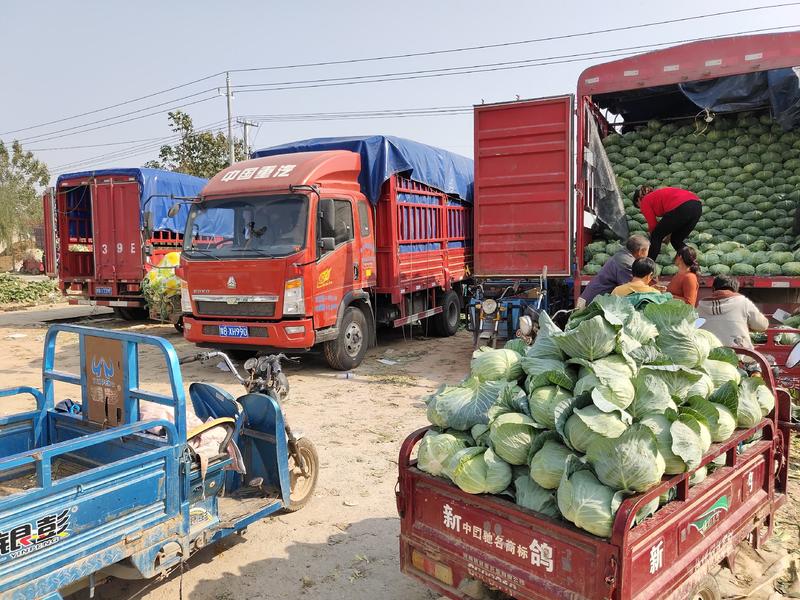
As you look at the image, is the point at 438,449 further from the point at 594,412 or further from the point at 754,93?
the point at 754,93

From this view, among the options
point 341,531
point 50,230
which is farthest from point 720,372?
point 50,230

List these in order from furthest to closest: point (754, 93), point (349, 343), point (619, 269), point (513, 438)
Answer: point (349, 343) < point (754, 93) < point (619, 269) < point (513, 438)

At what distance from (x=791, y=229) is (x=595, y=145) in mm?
2478

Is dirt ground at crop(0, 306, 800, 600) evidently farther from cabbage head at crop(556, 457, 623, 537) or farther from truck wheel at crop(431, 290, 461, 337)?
truck wheel at crop(431, 290, 461, 337)

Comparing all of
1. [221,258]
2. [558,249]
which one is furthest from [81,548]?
[558,249]

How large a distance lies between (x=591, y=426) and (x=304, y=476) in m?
2.55

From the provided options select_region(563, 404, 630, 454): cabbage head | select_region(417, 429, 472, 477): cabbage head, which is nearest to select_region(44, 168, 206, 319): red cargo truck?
select_region(417, 429, 472, 477): cabbage head

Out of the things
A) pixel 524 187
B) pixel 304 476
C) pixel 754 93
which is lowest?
pixel 304 476

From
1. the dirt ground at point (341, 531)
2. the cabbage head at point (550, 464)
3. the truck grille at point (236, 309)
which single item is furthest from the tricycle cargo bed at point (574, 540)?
the truck grille at point (236, 309)

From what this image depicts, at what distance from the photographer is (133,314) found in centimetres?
1373

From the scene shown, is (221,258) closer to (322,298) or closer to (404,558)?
(322,298)

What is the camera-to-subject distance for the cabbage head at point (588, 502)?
6.73 feet

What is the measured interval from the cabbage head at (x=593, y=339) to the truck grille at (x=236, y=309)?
5.17 metres

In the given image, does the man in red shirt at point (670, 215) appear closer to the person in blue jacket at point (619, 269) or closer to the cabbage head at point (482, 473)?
the person in blue jacket at point (619, 269)
